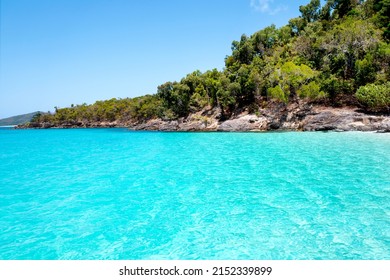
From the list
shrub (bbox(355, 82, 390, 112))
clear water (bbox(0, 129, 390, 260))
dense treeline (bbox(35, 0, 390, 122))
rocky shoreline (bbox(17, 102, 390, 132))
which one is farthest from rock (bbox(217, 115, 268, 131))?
clear water (bbox(0, 129, 390, 260))

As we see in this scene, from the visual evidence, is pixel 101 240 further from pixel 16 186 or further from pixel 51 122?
pixel 51 122

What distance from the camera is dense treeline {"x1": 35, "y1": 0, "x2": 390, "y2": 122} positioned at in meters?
41.9

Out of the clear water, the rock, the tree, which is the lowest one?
the clear water

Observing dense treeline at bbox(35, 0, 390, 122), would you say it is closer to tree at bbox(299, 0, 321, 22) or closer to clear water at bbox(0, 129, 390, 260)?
tree at bbox(299, 0, 321, 22)

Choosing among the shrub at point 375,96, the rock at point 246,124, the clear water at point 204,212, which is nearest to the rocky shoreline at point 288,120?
the rock at point 246,124

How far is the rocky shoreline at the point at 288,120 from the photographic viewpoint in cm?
3792

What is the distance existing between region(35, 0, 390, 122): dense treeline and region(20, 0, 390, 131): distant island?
0.14 meters

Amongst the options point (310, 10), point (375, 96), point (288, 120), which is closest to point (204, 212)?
point (375, 96)

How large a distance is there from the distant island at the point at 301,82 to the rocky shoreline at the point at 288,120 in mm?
120

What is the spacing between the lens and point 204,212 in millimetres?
10008

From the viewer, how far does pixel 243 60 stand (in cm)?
6231
